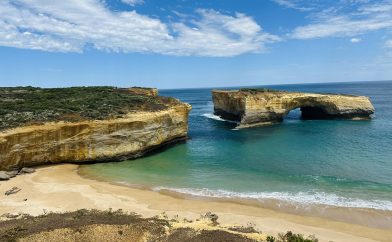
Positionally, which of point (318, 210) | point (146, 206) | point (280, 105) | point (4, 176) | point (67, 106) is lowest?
point (318, 210)

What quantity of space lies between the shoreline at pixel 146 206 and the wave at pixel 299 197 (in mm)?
1112

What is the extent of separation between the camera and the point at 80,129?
1123 inches

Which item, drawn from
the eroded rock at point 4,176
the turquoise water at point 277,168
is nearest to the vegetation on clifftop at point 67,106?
the eroded rock at point 4,176

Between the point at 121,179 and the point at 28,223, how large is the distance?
10486mm

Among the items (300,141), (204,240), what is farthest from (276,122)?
(204,240)

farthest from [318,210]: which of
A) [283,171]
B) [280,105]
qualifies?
[280,105]

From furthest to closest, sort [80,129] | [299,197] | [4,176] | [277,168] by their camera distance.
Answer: [80,129] → [277,168] → [4,176] → [299,197]

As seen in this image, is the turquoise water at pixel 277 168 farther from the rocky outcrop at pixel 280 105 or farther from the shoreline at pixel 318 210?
the rocky outcrop at pixel 280 105

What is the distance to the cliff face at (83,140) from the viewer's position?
84.9ft

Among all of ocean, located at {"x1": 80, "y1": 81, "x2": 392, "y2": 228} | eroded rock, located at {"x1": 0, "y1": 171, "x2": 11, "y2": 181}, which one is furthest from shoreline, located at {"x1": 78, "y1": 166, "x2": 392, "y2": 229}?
eroded rock, located at {"x1": 0, "y1": 171, "x2": 11, "y2": 181}

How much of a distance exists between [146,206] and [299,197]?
30.3 feet

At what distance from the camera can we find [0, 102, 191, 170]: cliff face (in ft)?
84.9

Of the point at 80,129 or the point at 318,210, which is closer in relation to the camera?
the point at 318,210

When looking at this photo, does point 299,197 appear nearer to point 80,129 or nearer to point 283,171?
point 283,171
